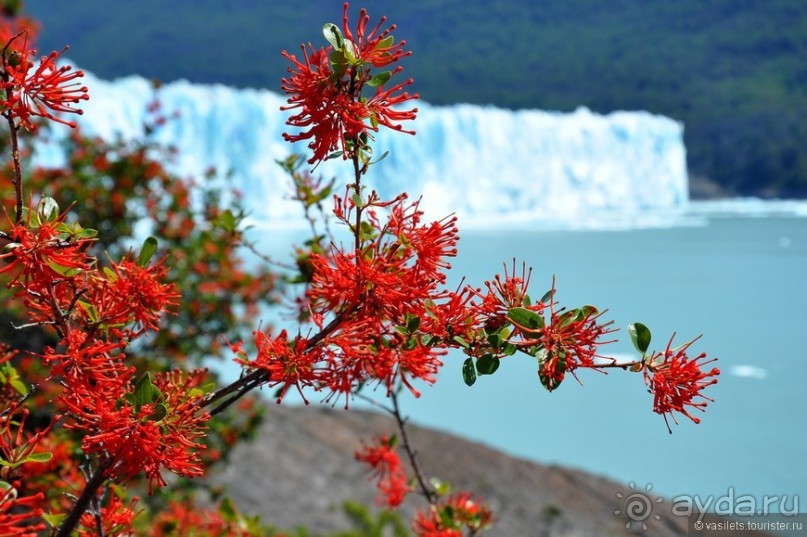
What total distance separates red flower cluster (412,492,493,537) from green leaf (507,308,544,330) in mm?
573

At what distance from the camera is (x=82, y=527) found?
75 centimetres

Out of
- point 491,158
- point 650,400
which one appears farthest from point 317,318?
point 491,158

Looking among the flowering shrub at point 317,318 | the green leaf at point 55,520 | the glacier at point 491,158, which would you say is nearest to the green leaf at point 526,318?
the flowering shrub at point 317,318

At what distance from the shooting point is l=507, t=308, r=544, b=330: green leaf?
61 centimetres

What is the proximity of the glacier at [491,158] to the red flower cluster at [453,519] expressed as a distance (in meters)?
11.3

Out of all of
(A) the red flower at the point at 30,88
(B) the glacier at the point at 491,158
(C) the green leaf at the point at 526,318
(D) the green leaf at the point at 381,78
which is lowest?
(C) the green leaf at the point at 526,318

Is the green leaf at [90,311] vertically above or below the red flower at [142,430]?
above

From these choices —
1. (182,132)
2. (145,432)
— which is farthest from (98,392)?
(182,132)

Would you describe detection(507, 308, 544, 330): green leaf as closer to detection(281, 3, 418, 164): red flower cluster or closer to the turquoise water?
detection(281, 3, 418, 164): red flower cluster

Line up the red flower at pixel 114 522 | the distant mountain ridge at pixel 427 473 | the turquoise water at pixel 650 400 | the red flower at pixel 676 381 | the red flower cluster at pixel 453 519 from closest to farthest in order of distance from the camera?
the red flower at pixel 676 381
the red flower at pixel 114 522
the red flower cluster at pixel 453 519
the distant mountain ridge at pixel 427 473
the turquoise water at pixel 650 400

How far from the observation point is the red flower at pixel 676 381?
2.02 feet

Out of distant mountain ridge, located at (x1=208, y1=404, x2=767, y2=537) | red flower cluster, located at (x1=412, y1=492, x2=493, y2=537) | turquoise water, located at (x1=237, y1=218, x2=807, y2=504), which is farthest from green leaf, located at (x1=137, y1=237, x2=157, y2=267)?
distant mountain ridge, located at (x1=208, y1=404, x2=767, y2=537)

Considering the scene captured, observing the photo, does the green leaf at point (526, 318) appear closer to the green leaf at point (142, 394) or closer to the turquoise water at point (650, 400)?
the green leaf at point (142, 394)

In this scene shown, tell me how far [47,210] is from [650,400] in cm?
637
